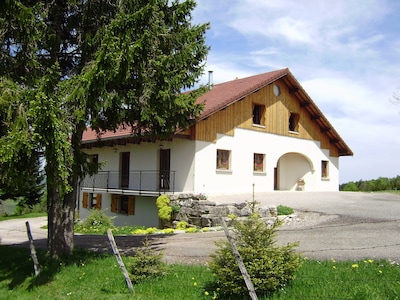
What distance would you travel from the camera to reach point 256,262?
18.9 ft

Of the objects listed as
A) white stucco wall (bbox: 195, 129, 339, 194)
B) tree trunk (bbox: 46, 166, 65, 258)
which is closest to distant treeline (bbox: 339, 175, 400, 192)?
white stucco wall (bbox: 195, 129, 339, 194)

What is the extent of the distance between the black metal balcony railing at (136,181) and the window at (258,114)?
6.18 m

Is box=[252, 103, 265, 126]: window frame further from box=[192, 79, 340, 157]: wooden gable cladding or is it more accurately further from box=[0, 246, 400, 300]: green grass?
box=[0, 246, 400, 300]: green grass

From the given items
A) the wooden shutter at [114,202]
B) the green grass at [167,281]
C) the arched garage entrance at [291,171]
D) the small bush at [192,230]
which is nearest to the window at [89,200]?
the wooden shutter at [114,202]

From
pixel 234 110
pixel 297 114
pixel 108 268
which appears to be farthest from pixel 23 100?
pixel 297 114

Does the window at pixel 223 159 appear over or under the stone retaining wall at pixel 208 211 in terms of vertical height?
over

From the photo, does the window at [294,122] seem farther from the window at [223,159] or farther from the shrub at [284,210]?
the shrub at [284,210]

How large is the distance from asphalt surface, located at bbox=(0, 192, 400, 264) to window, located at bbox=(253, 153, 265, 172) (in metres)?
3.03

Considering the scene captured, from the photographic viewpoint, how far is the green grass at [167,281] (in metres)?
5.68

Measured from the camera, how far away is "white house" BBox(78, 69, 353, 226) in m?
19.5

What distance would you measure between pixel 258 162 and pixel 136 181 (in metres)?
6.64

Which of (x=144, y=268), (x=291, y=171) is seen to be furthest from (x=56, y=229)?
(x=291, y=171)

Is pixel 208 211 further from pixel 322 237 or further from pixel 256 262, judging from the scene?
pixel 256 262

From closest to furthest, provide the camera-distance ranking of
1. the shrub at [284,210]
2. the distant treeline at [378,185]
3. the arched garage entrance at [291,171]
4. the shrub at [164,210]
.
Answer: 1. the shrub at [284,210]
2. the shrub at [164,210]
3. the arched garage entrance at [291,171]
4. the distant treeline at [378,185]
